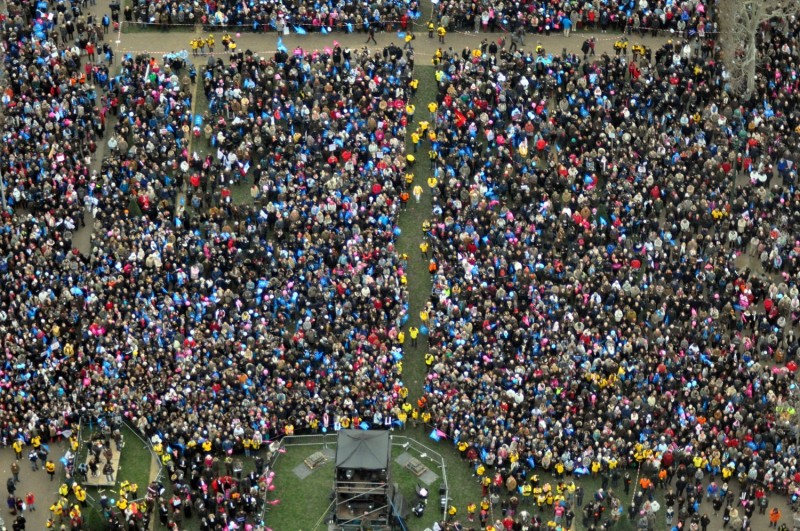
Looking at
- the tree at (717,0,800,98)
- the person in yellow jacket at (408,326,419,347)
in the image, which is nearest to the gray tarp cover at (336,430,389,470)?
the person in yellow jacket at (408,326,419,347)

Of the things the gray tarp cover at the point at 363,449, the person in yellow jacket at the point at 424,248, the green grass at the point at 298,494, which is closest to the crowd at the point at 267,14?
the person in yellow jacket at the point at 424,248

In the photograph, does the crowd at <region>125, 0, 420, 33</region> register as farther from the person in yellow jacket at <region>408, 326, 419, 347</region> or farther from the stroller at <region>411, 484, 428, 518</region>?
the stroller at <region>411, 484, 428, 518</region>

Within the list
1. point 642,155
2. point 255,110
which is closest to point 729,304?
point 642,155

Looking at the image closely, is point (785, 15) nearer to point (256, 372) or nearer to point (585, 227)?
point (585, 227)

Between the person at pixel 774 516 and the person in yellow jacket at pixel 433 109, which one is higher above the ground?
the person in yellow jacket at pixel 433 109

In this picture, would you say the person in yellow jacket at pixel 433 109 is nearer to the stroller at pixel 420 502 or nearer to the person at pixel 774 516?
the stroller at pixel 420 502

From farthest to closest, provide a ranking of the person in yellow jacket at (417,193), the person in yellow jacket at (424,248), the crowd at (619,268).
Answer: the person in yellow jacket at (417,193) → the person in yellow jacket at (424,248) → the crowd at (619,268)
